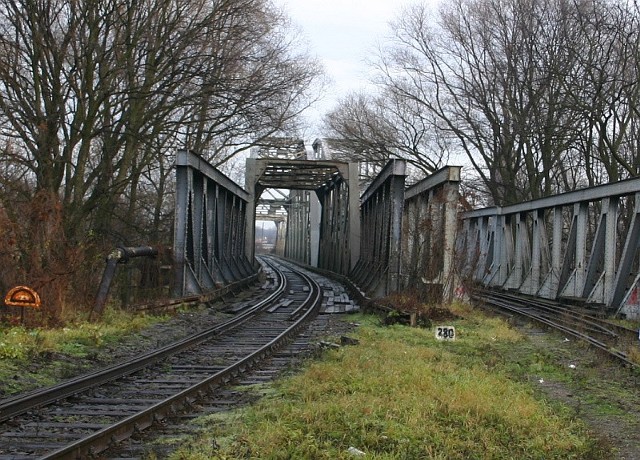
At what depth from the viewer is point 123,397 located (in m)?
7.79

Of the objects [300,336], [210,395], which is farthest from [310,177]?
[210,395]

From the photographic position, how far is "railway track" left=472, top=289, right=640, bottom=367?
38.3 ft

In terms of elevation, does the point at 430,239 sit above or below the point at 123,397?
above

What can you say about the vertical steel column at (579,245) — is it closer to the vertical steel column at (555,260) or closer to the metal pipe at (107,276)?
the vertical steel column at (555,260)

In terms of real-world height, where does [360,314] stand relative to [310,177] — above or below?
below

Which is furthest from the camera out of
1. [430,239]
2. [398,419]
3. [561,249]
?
[561,249]

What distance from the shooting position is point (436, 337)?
39.5 ft

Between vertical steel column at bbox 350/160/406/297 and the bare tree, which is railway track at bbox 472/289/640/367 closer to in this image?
vertical steel column at bbox 350/160/406/297

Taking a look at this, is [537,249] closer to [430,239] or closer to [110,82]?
[430,239]

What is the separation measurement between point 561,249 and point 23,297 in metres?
18.1

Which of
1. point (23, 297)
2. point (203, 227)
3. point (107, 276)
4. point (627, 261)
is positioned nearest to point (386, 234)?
point (203, 227)

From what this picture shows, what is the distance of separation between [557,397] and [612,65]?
785 inches

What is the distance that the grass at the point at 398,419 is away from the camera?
5.57 metres

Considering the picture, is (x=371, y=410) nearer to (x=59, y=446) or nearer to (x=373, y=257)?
(x=59, y=446)
